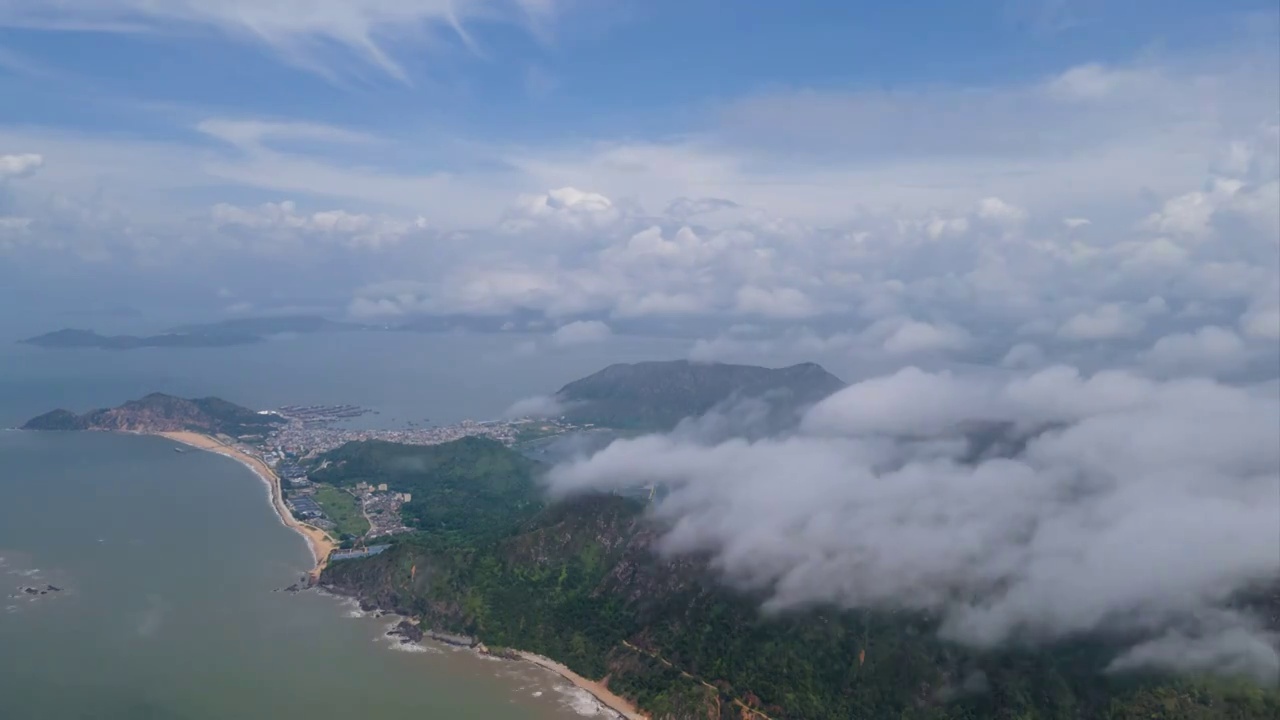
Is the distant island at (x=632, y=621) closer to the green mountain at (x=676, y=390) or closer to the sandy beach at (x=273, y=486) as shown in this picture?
the sandy beach at (x=273, y=486)

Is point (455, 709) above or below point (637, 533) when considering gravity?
below

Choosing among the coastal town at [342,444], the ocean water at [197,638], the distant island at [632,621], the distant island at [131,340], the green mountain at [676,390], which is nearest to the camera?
the distant island at [632,621]

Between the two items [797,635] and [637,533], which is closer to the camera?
[797,635]

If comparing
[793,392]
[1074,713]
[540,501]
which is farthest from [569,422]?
[1074,713]

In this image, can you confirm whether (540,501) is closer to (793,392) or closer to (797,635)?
(797,635)

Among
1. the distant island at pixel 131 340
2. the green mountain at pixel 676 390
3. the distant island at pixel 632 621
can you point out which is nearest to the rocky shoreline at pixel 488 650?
the distant island at pixel 632 621

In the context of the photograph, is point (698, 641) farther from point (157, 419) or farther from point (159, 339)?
point (159, 339)
